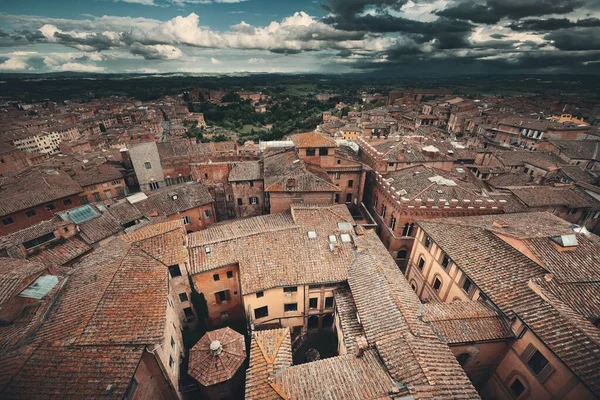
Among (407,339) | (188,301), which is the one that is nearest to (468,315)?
(407,339)

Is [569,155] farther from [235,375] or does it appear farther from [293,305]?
[235,375]

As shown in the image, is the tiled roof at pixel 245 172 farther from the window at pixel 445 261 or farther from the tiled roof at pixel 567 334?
the tiled roof at pixel 567 334

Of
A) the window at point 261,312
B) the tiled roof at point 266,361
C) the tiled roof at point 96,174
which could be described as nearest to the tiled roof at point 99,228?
the window at point 261,312

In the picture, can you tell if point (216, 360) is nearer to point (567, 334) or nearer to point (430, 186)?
point (567, 334)

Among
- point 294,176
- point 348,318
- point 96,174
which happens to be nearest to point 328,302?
point 348,318

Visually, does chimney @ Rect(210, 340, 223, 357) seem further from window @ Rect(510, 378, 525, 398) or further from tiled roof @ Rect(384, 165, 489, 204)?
tiled roof @ Rect(384, 165, 489, 204)

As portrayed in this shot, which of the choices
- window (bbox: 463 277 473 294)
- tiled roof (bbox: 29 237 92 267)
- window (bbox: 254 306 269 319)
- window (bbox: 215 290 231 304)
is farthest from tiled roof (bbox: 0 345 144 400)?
window (bbox: 463 277 473 294)
